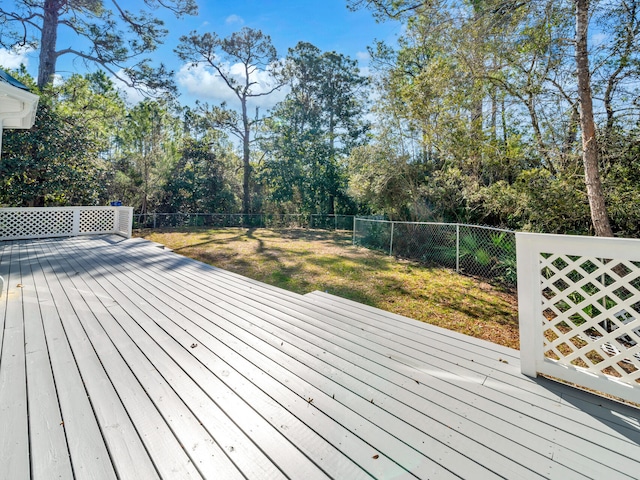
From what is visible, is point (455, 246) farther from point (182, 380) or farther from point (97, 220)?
point (97, 220)

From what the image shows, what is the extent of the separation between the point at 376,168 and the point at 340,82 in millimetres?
12819

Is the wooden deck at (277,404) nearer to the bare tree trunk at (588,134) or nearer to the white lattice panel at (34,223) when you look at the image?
the bare tree trunk at (588,134)

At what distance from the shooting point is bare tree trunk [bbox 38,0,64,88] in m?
9.44

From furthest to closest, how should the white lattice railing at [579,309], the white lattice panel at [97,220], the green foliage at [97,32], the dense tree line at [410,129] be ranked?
the green foliage at [97,32]
the white lattice panel at [97,220]
the dense tree line at [410,129]
the white lattice railing at [579,309]

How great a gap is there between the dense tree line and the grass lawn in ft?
5.33

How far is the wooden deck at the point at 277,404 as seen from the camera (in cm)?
122

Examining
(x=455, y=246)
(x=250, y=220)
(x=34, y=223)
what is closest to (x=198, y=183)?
(x=250, y=220)

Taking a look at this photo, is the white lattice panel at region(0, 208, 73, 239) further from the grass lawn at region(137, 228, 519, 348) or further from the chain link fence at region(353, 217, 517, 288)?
the chain link fence at region(353, 217, 517, 288)

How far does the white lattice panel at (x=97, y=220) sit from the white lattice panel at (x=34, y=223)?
299 mm

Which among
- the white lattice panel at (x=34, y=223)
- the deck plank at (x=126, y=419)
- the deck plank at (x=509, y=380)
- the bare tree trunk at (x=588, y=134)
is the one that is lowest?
the deck plank at (x=509, y=380)

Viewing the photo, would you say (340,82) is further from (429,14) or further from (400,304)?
(400,304)

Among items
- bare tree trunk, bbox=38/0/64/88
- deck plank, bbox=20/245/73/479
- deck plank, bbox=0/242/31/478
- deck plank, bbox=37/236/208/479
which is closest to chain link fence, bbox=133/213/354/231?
bare tree trunk, bbox=38/0/64/88

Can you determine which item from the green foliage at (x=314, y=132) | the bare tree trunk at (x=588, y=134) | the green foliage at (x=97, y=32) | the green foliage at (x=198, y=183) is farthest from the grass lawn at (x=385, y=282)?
the green foliage at (x=314, y=132)

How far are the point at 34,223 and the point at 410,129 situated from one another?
10233mm
